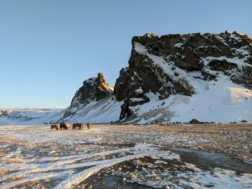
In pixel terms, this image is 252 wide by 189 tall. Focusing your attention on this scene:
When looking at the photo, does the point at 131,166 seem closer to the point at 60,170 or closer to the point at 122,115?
the point at 60,170

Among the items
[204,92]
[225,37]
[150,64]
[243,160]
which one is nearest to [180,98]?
[204,92]

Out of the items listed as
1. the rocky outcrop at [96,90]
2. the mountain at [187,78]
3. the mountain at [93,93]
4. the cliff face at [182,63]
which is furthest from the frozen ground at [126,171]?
the rocky outcrop at [96,90]

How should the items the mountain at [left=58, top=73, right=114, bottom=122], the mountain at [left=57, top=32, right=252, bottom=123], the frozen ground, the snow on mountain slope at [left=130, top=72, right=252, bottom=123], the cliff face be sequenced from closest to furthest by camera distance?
the frozen ground → the snow on mountain slope at [left=130, top=72, right=252, bottom=123] → the mountain at [left=57, top=32, right=252, bottom=123] → the cliff face → the mountain at [left=58, top=73, right=114, bottom=122]

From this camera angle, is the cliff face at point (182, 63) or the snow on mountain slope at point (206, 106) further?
the cliff face at point (182, 63)

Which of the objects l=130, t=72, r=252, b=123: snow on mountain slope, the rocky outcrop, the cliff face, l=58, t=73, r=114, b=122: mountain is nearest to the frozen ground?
l=130, t=72, r=252, b=123: snow on mountain slope

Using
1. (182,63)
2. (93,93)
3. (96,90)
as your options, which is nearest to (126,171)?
(182,63)

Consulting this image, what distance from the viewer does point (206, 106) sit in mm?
86062

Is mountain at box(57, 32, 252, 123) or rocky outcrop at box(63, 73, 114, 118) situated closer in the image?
mountain at box(57, 32, 252, 123)

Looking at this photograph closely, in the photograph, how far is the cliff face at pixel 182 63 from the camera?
104 m

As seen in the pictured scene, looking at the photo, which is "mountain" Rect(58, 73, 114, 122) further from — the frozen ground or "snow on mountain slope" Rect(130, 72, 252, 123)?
the frozen ground

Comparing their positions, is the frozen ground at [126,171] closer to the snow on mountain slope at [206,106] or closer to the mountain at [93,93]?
the snow on mountain slope at [206,106]

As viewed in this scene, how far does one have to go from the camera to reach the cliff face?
4075 inches

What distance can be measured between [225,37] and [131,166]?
11497 cm

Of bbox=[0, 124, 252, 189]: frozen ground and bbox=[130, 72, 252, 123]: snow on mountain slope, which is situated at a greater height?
bbox=[130, 72, 252, 123]: snow on mountain slope
